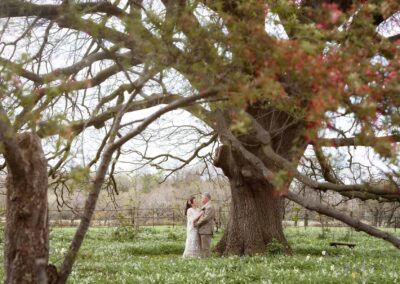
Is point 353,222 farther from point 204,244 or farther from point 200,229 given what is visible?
point 204,244

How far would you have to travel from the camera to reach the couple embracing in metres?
15.7

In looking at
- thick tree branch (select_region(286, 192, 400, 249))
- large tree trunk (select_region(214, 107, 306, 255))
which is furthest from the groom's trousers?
thick tree branch (select_region(286, 192, 400, 249))

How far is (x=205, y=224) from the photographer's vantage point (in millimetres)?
15766

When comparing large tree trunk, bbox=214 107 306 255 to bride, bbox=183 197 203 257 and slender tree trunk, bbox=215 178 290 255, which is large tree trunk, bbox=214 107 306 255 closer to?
slender tree trunk, bbox=215 178 290 255

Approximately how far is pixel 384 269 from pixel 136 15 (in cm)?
879

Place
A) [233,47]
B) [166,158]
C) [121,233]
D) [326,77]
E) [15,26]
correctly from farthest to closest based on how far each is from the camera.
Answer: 1. [121,233]
2. [166,158]
3. [15,26]
4. [233,47]
5. [326,77]

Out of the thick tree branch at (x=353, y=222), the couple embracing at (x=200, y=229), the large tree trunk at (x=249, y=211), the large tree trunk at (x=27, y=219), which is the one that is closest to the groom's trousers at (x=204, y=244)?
the couple embracing at (x=200, y=229)

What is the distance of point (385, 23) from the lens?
12.6 metres

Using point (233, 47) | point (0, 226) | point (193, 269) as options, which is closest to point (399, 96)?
point (233, 47)

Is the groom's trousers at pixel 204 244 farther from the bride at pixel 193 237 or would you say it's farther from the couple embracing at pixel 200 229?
the bride at pixel 193 237

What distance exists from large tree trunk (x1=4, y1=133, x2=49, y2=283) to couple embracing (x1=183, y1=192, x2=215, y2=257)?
974cm

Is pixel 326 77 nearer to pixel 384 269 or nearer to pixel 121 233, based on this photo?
pixel 384 269

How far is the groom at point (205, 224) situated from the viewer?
15633mm

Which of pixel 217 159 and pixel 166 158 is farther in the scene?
pixel 166 158
